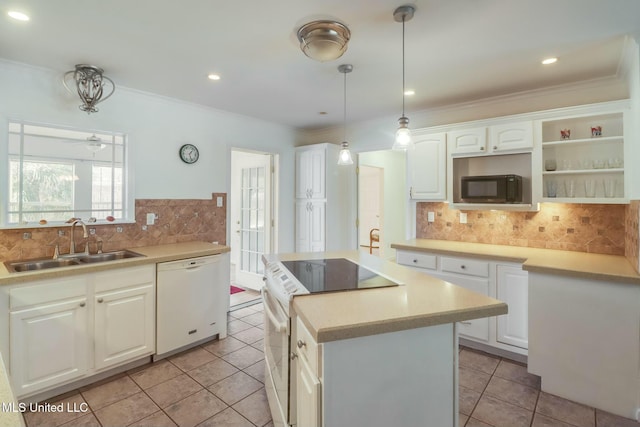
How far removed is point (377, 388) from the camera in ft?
4.13

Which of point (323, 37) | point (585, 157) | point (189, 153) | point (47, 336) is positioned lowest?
point (47, 336)

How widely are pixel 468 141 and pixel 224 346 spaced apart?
121 inches

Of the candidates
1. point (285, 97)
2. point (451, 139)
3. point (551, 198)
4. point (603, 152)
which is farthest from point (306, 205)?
point (603, 152)

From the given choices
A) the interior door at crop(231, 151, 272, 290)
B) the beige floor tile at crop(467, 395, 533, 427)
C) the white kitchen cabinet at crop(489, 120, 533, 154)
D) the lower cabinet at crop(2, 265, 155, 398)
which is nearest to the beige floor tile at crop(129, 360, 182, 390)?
the lower cabinet at crop(2, 265, 155, 398)

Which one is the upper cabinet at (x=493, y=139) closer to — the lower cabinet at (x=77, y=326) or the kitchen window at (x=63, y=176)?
the lower cabinet at (x=77, y=326)

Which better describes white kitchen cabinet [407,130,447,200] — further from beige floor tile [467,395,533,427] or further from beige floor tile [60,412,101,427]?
beige floor tile [60,412,101,427]

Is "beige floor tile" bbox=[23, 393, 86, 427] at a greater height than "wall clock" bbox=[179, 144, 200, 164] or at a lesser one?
lesser

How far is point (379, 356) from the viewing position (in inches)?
49.7

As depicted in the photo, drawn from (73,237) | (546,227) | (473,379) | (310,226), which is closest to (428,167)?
(546,227)

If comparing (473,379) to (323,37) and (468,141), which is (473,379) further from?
(323,37)

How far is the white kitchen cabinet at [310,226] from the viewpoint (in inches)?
165

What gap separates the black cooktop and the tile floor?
0.97 metres

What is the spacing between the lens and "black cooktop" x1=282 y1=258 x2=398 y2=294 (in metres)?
1.66

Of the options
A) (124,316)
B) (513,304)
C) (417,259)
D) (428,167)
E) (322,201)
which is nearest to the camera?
(124,316)
